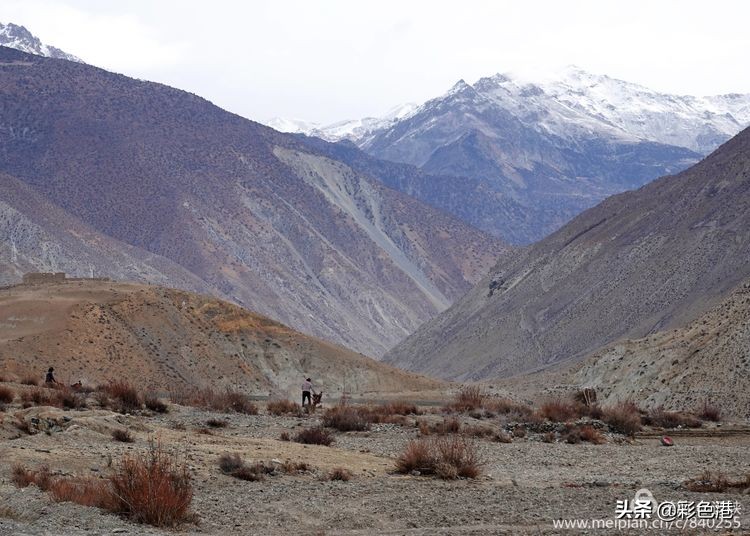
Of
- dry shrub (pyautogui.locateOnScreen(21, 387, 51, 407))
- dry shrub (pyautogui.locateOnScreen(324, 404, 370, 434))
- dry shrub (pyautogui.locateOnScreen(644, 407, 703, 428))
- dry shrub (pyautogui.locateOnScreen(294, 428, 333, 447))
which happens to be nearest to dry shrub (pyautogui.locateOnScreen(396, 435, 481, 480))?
dry shrub (pyautogui.locateOnScreen(294, 428, 333, 447))

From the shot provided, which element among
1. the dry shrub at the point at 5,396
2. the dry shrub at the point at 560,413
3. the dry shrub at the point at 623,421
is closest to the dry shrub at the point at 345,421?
the dry shrub at the point at 560,413

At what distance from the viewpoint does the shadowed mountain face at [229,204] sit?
483 feet

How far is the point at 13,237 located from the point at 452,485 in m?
109

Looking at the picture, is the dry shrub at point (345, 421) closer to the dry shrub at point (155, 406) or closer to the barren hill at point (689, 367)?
the dry shrub at point (155, 406)

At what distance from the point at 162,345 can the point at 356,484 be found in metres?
48.1

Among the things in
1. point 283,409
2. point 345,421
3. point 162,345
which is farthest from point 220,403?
point 162,345

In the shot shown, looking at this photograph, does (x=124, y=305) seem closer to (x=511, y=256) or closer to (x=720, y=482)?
(x=720, y=482)

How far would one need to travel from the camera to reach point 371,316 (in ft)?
513

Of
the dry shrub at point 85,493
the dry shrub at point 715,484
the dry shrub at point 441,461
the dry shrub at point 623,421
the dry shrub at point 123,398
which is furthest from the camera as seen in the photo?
the dry shrub at point 123,398

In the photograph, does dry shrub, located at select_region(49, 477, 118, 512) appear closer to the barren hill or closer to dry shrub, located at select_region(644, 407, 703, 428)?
dry shrub, located at select_region(644, 407, 703, 428)

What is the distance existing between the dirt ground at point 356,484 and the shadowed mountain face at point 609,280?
59463mm

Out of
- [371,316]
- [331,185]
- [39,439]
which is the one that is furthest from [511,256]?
[39,439]

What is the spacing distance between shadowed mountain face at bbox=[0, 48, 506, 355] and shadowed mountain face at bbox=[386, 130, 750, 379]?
3012cm

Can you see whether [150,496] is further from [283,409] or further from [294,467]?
[283,409]
